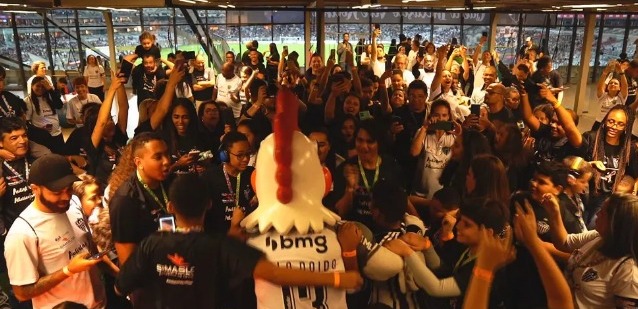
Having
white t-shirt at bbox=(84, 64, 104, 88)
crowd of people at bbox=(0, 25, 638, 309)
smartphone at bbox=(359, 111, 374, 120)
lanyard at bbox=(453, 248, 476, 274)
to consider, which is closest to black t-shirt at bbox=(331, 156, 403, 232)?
crowd of people at bbox=(0, 25, 638, 309)

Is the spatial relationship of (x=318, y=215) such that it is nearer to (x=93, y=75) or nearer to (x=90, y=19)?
(x=93, y=75)

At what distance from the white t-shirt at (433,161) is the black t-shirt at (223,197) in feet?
4.78

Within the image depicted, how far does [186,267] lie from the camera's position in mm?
1931

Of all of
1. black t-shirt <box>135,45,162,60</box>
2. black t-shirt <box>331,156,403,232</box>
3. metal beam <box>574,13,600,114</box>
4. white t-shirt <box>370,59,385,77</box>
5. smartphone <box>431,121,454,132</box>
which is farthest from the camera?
metal beam <box>574,13,600,114</box>

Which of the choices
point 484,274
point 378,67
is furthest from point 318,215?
point 378,67

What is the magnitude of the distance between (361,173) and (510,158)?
1.17m

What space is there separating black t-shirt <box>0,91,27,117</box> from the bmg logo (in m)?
4.01

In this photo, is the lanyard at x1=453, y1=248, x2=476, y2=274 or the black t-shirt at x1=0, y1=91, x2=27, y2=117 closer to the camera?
the lanyard at x1=453, y1=248, x2=476, y2=274

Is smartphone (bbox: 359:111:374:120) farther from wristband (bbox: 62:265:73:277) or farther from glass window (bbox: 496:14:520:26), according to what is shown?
glass window (bbox: 496:14:520:26)

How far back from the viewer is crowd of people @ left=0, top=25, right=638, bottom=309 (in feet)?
6.43

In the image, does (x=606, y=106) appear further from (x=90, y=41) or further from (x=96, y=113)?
(x=90, y=41)

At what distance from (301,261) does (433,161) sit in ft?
6.68

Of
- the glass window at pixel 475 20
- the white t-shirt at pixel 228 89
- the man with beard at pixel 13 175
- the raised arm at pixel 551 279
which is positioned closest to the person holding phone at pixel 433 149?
the raised arm at pixel 551 279

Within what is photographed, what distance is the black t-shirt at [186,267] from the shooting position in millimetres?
1931
